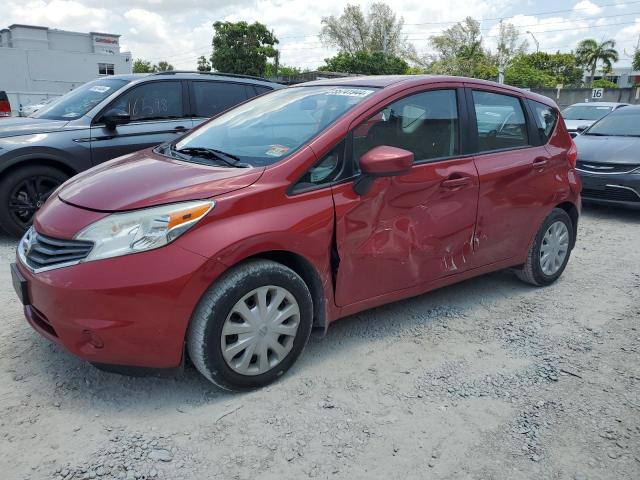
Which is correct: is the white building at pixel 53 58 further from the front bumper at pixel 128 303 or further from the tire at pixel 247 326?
the tire at pixel 247 326

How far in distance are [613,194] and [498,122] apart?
13.9ft

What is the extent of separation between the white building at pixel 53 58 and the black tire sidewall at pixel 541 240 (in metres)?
47.1

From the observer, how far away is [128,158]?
3580 mm

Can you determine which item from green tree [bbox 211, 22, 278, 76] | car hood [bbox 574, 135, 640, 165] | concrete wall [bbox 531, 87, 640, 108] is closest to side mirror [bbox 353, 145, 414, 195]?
car hood [bbox 574, 135, 640, 165]

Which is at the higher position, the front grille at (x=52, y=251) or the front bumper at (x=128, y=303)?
the front grille at (x=52, y=251)

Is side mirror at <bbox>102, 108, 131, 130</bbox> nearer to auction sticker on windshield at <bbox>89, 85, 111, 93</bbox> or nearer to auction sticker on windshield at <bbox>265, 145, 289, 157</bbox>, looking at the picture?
auction sticker on windshield at <bbox>89, 85, 111, 93</bbox>

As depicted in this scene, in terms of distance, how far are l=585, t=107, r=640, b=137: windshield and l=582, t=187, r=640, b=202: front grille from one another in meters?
1.37

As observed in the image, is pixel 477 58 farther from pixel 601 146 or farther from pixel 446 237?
pixel 446 237

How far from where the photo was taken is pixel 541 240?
4398 millimetres

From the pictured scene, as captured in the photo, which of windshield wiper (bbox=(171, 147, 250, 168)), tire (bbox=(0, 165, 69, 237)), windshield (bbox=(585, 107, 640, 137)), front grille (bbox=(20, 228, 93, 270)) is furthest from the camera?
windshield (bbox=(585, 107, 640, 137))

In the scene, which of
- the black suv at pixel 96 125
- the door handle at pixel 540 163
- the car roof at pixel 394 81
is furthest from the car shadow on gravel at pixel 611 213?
the black suv at pixel 96 125

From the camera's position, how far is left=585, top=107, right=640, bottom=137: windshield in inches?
327

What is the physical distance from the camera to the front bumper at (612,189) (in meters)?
7.18

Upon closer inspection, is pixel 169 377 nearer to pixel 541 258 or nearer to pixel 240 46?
pixel 541 258
